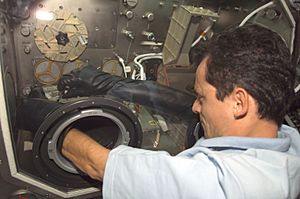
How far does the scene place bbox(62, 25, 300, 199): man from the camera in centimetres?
88

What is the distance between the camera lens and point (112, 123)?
4.77ft

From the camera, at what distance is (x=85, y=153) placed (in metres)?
1.18

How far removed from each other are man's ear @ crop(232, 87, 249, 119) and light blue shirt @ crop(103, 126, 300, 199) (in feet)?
0.29

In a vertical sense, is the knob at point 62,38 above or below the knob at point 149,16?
below

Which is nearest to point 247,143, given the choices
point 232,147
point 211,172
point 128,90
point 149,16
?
point 232,147

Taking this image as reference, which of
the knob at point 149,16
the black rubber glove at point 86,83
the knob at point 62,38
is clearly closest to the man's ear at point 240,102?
the black rubber glove at point 86,83

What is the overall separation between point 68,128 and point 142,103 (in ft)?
1.12

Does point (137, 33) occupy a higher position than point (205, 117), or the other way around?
point (137, 33)

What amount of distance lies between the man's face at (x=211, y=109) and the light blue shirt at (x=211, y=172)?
91 mm

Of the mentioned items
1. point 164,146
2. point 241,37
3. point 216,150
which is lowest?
point 164,146

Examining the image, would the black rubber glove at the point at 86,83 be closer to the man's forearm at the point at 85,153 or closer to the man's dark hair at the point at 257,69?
the man's forearm at the point at 85,153

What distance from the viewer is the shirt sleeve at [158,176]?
34.1 inches

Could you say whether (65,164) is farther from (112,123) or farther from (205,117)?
(205,117)

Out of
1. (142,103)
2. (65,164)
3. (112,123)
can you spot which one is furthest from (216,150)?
(65,164)
